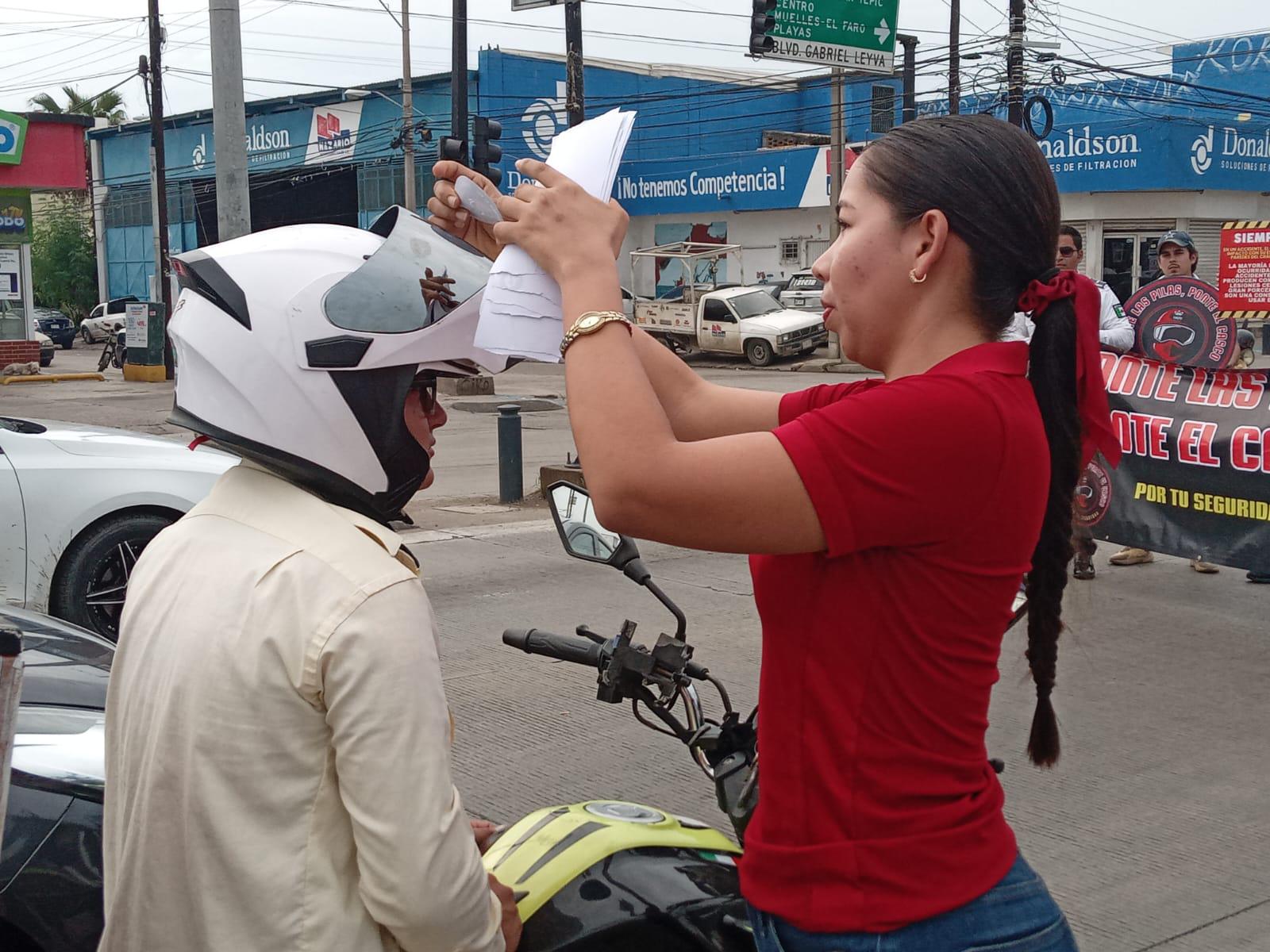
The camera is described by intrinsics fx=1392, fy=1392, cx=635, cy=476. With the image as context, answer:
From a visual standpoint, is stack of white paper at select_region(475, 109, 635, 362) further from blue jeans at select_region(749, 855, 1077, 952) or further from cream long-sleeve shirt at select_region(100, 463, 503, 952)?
blue jeans at select_region(749, 855, 1077, 952)

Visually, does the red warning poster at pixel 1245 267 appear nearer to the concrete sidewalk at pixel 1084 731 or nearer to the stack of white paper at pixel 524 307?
the concrete sidewalk at pixel 1084 731

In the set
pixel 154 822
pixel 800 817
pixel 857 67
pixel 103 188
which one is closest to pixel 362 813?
pixel 154 822

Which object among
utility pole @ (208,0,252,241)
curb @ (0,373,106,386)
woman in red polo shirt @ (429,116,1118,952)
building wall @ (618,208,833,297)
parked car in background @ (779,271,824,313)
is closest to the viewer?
woman in red polo shirt @ (429,116,1118,952)

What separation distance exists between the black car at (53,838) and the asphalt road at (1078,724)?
174 centimetres

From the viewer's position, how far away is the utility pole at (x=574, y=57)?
66.8 ft

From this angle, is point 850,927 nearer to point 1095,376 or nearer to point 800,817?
point 800,817

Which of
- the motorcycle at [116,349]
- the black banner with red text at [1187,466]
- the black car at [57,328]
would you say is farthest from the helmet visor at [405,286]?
the black car at [57,328]

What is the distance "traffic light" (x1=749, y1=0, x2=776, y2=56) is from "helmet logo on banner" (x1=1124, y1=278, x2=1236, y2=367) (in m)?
11.4

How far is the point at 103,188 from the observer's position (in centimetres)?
5722

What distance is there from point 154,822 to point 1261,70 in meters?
45.3

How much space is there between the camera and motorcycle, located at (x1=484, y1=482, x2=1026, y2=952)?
186cm

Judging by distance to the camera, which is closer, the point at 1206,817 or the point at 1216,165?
the point at 1206,817

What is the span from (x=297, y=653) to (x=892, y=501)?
2.18 feet

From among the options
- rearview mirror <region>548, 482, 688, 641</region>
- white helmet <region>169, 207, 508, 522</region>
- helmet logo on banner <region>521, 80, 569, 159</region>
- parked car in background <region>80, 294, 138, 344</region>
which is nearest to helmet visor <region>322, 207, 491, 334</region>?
white helmet <region>169, 207, 508, 522</region>
